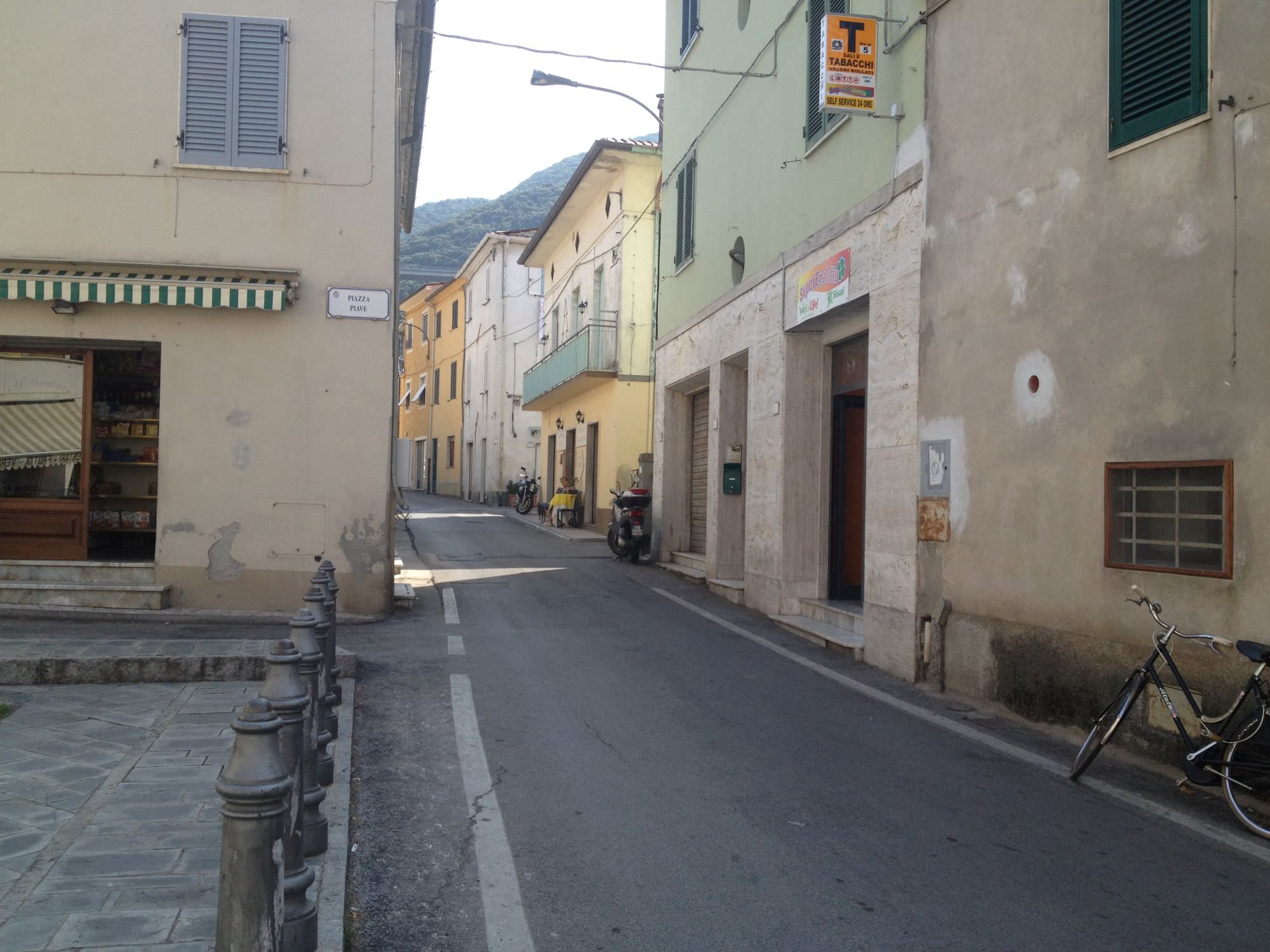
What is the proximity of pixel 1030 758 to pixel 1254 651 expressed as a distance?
1.67m

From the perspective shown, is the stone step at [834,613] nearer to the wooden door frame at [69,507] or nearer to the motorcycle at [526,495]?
the wooden door frame at [69,507]

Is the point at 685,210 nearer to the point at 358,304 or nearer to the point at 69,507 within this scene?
the point at 358,304

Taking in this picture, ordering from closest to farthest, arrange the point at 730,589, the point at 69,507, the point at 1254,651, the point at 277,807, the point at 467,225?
the point at 277,807 → the point at 1254,651 → the point at 69,507 → the point at 730,589 → the point at 467,225

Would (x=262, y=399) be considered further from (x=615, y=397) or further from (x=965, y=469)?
(x=615, y=397)

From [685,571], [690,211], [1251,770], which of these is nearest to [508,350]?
[690,211]

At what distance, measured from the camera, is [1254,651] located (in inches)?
212

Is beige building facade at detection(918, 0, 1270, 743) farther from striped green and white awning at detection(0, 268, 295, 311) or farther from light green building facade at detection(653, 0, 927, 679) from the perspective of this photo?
striped green and white awning at detection(0, 268, 295, 311)

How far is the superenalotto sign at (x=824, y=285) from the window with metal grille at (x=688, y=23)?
662 centimetres

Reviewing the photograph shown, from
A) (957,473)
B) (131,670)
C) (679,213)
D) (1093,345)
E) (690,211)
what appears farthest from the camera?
(679,213)

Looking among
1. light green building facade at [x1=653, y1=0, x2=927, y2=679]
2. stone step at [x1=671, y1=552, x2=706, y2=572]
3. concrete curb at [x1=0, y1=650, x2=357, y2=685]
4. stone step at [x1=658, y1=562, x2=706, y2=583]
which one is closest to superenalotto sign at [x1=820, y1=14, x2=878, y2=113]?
light green building facade at [x1=653, y1=0, x2=927, y2=679]

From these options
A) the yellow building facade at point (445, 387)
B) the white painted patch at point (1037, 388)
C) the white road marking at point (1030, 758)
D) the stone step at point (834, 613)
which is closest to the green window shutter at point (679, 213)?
the stone step at point (834, 613)

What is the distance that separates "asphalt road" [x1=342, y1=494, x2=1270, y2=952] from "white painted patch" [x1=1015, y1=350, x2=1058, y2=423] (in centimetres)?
212

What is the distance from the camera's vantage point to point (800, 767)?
628 centimetres

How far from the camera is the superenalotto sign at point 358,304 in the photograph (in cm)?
1165
